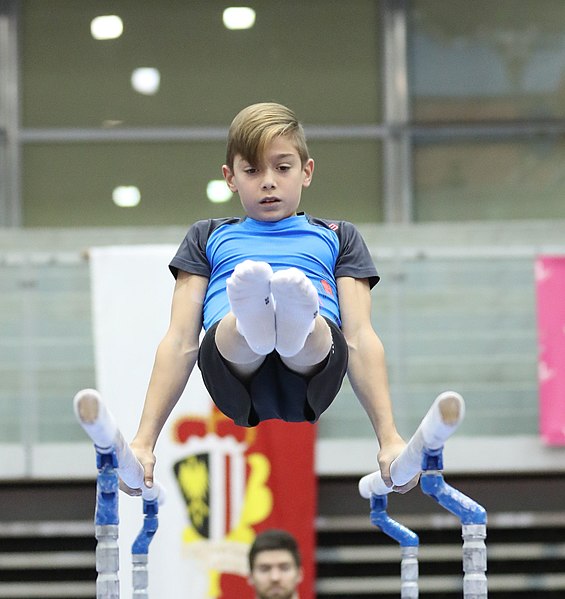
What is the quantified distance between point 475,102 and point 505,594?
11.1 ft

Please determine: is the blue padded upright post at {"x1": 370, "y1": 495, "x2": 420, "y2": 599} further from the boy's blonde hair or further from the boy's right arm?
the boy's blonde hair

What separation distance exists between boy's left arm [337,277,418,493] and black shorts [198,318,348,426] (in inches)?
5.3

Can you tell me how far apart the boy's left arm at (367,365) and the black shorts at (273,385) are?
134 millimetres

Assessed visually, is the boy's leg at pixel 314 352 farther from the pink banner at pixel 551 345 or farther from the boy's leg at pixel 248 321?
the pink banner at pixel 551 345

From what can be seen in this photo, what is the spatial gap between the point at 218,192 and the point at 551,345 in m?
2.60

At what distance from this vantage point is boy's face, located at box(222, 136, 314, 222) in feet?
10.4

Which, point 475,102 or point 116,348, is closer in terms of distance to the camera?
point 116,348

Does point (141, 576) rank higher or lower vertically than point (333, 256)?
lower

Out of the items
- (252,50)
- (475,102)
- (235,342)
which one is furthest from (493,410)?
(235,342)

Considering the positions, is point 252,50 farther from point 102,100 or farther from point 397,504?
point 397,504

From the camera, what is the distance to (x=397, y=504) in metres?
7.62

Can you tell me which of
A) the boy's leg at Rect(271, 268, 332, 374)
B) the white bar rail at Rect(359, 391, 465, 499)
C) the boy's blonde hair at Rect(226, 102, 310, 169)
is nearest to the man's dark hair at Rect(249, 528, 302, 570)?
the white bar rail at Rect(359, 391, 465, 499)

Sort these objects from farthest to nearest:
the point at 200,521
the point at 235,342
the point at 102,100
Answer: the point at 102,100 < the point at 200,521 < the point at 235,342

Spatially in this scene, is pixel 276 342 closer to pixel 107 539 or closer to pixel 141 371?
pixel 107 539
